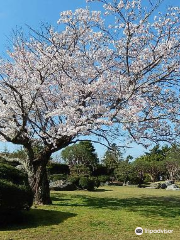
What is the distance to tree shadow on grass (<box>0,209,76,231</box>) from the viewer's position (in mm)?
7238

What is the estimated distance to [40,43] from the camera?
11328mm

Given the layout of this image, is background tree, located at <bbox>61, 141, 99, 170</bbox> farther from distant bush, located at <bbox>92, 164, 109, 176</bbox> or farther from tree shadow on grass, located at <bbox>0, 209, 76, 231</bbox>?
tree shadow on grass, located at <bbox>0, 209, 76, 231</bbox>

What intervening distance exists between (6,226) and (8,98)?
5272mm

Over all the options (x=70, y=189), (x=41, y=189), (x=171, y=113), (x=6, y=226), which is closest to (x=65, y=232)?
(x=6, y=226)

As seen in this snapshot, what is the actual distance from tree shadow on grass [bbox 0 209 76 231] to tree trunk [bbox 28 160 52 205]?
1.98 metres

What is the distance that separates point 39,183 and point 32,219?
3.51 meters

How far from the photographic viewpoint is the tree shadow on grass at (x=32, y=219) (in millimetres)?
7238

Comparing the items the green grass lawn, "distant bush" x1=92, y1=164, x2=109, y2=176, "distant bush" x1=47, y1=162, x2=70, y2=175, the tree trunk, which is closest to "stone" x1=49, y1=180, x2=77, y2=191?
the tree trunk

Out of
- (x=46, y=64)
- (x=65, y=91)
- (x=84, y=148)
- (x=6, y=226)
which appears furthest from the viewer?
(x=84, y=148)

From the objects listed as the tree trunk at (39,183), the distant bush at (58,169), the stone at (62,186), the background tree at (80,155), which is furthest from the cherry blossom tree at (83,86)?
the background tree at (80,155)

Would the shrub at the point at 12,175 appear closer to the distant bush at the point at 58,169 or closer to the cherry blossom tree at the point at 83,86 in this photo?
the cherry blossom tree at the point at 83,86

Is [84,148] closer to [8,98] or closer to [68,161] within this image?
[68,161]

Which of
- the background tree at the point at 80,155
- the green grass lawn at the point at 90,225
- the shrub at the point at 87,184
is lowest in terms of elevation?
the green grass lawn at the point at 90,225

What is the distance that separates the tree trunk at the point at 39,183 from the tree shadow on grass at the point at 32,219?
1977mm
